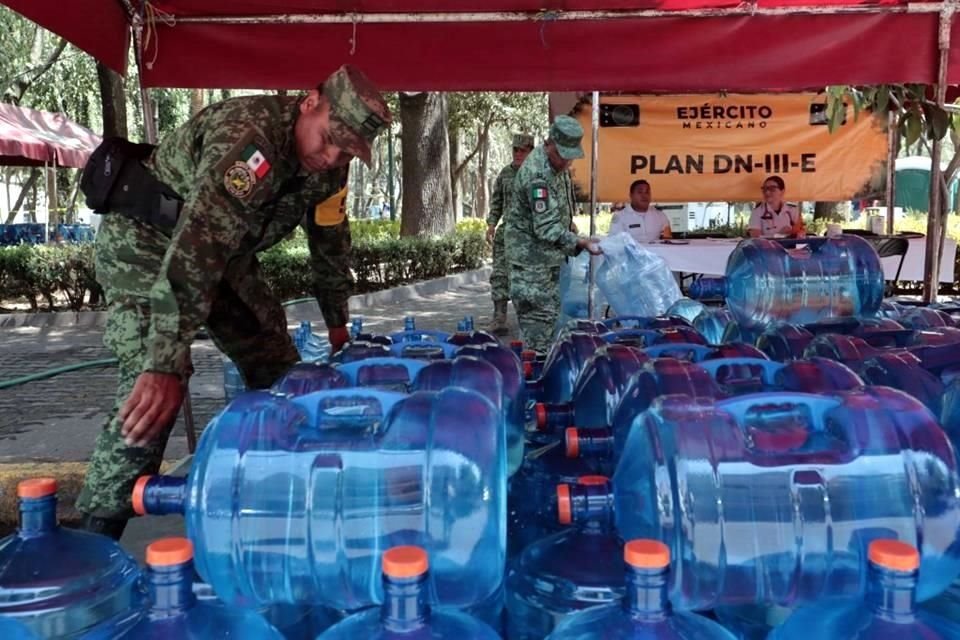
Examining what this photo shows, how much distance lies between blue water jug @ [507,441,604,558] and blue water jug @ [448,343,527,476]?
0.05 m

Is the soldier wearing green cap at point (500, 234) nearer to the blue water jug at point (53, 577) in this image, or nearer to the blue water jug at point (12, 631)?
the blue water jug at point (53, 577)

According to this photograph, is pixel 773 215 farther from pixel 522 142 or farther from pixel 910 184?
pixel 910 184

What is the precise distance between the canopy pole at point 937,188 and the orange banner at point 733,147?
212 inches

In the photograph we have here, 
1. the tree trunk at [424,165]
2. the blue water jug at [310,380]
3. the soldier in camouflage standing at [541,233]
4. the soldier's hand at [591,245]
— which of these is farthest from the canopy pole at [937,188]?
the tree trunk at [424,165]

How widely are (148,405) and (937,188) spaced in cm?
412

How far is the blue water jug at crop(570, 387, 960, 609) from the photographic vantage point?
1264 mm

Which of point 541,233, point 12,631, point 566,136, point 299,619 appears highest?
point 566,136

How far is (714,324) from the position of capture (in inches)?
133

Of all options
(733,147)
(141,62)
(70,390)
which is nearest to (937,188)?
(141,62)

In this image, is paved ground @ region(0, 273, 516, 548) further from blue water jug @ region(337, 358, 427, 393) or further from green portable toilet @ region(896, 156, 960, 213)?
green portable toilet @ region(896, 156, 960, 213)

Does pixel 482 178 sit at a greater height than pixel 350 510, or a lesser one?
greater

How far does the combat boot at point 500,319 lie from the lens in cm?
918

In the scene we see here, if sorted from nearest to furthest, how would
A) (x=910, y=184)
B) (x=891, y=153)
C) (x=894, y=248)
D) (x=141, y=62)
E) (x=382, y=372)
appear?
(x=382, y=372) → (x=141, y=62) → (x=894, y=248) → (x=891, y=153) → (x=910, y=184)

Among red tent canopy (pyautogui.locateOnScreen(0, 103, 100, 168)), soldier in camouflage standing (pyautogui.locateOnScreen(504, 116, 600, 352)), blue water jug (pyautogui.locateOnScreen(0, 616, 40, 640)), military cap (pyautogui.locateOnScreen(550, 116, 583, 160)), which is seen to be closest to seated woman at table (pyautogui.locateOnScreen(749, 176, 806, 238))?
soldier in camouflage standing (pyautogui.locateOnScreen(504, 116, 600, 352))
